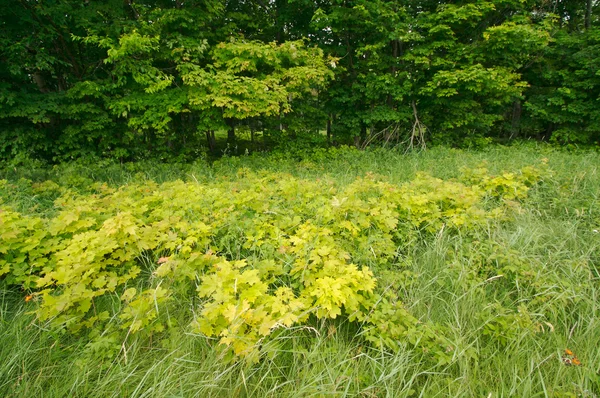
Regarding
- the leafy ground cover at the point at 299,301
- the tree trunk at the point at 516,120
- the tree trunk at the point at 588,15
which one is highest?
the tree trunk at the point at 588,15

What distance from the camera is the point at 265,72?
23.6 ft

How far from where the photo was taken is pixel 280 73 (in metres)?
6.79

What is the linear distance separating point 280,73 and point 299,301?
617cm

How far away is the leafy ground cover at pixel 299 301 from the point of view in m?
1.63

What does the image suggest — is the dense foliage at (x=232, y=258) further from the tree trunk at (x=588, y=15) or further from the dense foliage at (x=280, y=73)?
the tree trunk at (x=588, y=15)

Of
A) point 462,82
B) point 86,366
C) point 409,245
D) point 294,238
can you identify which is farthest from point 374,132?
point 86,366

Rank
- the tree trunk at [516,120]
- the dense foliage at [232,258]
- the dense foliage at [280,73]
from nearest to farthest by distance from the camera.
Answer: the dense foliage at [232,258] < the dense foliage at [280,73] < the tree trunk at [516,120]

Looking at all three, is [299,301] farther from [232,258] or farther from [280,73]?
[280,73]

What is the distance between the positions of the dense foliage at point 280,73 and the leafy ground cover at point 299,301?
3.57 metres

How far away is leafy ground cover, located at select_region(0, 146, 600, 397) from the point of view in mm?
1630

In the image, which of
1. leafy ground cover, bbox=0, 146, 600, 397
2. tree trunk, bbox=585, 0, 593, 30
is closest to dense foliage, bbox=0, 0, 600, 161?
tree trunk, bbox=585, 0, 593, 30

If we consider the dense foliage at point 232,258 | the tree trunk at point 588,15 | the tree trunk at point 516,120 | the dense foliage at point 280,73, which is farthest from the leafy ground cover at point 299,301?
the tree trunk at point 588,15

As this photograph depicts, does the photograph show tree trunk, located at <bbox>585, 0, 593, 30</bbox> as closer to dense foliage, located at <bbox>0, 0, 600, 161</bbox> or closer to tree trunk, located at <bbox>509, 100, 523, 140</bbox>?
dense foliage, located at <bbox>0, 0, 600, 161</bbox>

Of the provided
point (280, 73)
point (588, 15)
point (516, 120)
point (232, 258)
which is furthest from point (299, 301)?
point (588, 15)
